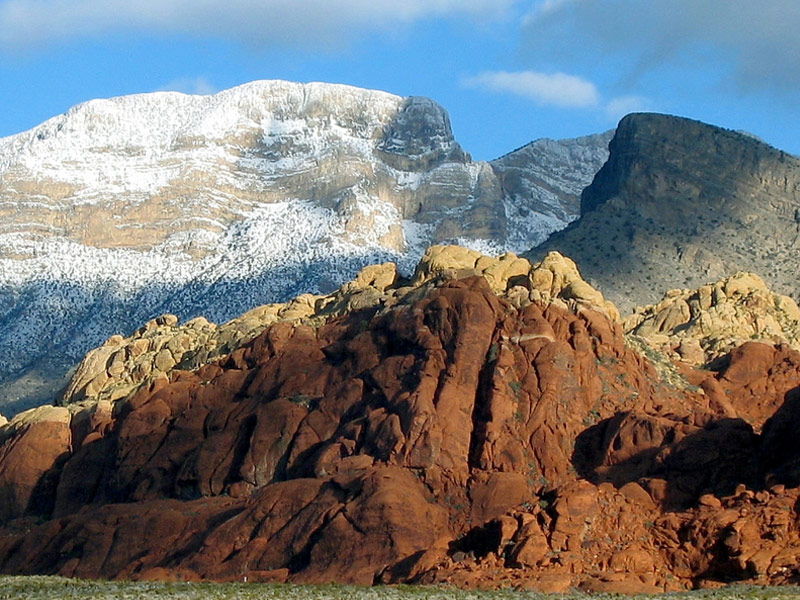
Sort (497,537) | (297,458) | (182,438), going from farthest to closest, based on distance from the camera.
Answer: (182,438)
(297,458)
(497,537)

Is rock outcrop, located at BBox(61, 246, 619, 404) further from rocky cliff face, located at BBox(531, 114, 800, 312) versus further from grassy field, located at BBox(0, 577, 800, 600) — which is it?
rocky cliff face, located at BBox(531, 114, 800, 312)

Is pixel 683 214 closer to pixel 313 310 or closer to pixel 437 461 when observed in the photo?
pixel 313 310

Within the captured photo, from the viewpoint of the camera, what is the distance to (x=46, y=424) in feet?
348

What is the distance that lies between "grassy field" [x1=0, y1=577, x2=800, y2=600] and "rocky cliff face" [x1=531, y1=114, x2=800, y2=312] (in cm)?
9118

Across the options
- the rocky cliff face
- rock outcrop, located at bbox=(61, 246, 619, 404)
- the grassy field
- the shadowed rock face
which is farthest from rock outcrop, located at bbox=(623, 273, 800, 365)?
the grassy field

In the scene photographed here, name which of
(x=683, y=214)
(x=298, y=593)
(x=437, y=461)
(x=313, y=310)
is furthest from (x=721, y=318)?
(x=298, y=593)

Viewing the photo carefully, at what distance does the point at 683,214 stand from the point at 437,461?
98.6 meters

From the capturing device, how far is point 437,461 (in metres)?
82.9

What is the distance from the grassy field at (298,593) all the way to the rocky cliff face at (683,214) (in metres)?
91.2

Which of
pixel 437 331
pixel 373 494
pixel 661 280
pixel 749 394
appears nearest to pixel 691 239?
pixel 661 280

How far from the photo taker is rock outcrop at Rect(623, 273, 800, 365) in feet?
377

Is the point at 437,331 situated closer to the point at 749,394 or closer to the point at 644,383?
the point at 644,383

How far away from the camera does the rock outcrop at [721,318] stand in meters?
115

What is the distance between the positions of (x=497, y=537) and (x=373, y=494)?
7355 mm
